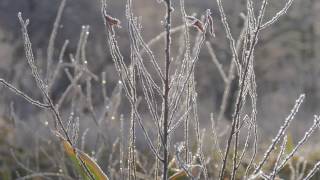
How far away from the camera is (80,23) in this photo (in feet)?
26.7

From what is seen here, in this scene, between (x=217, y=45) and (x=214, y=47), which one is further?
(x=214, y=47)

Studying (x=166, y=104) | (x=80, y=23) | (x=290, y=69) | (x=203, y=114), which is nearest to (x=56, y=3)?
(x=80, y=23)

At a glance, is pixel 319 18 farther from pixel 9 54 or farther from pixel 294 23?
pixel 9 54

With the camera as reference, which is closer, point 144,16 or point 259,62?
point 144,16

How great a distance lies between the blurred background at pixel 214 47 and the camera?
7707 mm

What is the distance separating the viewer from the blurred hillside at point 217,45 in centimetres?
780

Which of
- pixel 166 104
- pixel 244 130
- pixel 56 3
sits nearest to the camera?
pixel 166 104

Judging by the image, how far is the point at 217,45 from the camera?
8.88 m

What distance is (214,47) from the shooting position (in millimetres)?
9203

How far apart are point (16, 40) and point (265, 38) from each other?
4072 millimetres

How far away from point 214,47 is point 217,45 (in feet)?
1.08

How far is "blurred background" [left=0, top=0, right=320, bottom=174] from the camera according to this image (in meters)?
7.71

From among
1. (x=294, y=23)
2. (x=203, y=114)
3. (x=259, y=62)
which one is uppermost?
(x=294, y=23)

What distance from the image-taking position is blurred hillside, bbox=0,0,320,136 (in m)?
7.80
